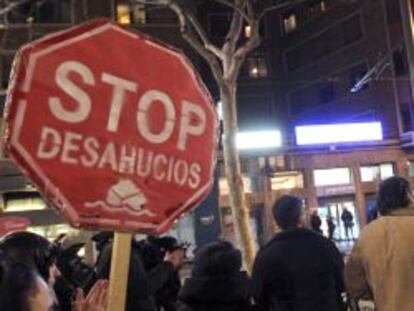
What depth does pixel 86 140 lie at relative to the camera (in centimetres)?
228

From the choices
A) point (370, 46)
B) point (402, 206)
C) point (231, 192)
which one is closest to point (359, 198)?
point (370, 46)

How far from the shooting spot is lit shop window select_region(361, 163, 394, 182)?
1313 inches

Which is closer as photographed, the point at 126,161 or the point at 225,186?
Answer: the point at 126,161

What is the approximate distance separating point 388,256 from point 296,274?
648 millimetres

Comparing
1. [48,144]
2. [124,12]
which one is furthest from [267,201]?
[48,144]

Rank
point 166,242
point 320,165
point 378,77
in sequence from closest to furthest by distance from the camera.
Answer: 1. point 166,242
2. point 320,165
3. point 378,77

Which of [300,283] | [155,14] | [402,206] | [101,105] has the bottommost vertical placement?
[300,283]

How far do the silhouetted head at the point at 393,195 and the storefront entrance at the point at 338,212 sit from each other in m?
28.7

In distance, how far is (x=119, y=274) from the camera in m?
2.34

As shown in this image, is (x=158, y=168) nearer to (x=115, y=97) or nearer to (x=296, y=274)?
(x=115, y=97)

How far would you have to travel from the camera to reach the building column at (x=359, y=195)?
32.9 metres

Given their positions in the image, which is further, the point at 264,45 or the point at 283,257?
the point at 264,45

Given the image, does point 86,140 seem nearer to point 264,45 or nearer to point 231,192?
point 231,192

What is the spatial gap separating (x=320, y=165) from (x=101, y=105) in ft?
100
